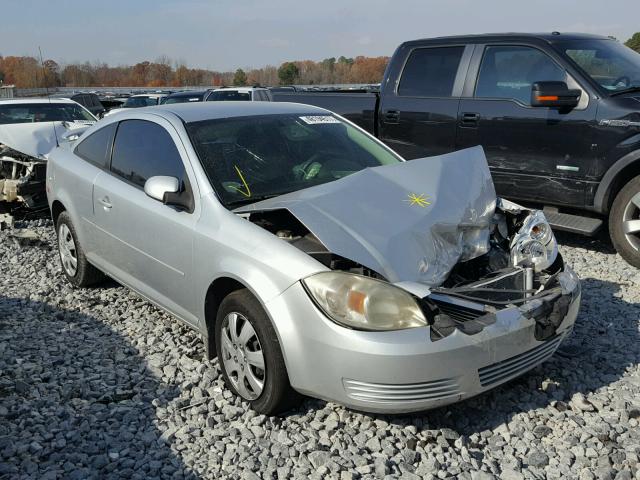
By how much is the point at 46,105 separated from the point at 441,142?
6696mm

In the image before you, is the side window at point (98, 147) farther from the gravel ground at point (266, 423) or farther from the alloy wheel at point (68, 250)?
the gravel ground at point (266, 423)

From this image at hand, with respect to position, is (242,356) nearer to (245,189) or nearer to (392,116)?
(245,189)

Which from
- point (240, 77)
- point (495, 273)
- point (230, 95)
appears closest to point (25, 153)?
point (495, 273)

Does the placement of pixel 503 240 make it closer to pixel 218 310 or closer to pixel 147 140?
pixel 218 310

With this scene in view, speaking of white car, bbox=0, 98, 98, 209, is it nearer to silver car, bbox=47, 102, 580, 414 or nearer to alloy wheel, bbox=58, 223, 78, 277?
alloy wheel, bbox=58, 223, 78, 277

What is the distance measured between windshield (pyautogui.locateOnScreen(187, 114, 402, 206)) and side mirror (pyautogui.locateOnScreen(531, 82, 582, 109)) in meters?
2.01

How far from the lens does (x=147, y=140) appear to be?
170 inches

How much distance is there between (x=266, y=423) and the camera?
3.30 meters

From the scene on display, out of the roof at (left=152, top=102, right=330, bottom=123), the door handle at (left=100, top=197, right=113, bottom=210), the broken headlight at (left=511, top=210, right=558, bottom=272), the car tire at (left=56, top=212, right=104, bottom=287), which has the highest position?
the roof at (left=152, top=102, right=330, bottom=123)

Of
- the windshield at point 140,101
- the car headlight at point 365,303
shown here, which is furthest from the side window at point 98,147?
the windshield at point 140,101

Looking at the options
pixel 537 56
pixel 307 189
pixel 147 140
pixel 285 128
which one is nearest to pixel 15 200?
pixel 147 140

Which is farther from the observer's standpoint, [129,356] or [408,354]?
[129,356]

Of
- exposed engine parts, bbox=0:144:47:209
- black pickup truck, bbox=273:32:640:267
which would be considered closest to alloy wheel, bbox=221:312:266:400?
black pickup truck, bbox=273:32:640:267

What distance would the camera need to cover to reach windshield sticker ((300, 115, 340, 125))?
4476mm
